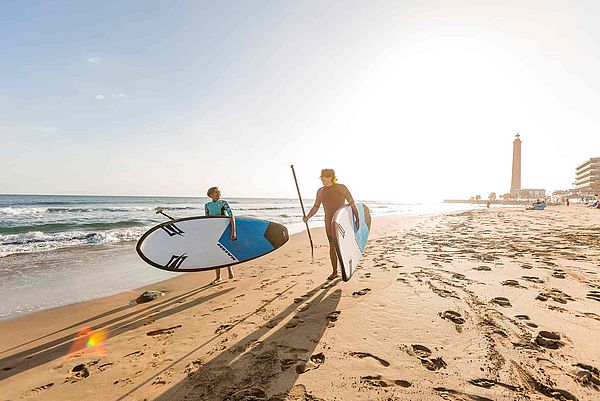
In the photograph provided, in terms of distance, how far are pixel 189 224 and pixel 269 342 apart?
388cm

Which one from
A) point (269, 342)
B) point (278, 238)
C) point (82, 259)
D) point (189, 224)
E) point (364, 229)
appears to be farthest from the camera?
point (82, 259)

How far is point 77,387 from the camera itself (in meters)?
2.54

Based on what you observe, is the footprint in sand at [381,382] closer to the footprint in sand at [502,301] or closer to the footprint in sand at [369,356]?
the footprint in sand at [369,356]

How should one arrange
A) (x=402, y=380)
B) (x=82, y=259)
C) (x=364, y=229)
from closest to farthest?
(x=402, y=380), (x=364, y=229), (x=82, y=259)

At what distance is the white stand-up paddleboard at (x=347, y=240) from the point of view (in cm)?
466

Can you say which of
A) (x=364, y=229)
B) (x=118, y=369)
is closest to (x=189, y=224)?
(x=118, y=369)

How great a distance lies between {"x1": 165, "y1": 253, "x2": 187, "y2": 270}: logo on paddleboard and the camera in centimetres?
574

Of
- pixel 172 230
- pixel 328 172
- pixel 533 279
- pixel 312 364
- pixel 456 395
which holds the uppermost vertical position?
pixel 328 172

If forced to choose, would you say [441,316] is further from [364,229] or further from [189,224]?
[189,224]

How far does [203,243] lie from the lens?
6.10 m

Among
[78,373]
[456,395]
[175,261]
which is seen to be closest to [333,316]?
[456,395]

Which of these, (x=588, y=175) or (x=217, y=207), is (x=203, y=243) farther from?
(x=588, y=175)

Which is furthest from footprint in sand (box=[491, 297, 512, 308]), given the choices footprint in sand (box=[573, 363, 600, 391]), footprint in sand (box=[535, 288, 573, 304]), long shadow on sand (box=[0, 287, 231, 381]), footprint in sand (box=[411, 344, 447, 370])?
long shadow on sand (box=[0, 287, 231, 381])

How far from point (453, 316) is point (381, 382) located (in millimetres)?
1642
